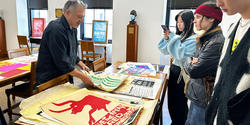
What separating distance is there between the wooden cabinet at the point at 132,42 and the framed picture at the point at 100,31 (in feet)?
3.46

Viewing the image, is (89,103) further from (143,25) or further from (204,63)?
(143,25)

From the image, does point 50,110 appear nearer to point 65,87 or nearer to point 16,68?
point 65,87

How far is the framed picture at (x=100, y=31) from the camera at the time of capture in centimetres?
517

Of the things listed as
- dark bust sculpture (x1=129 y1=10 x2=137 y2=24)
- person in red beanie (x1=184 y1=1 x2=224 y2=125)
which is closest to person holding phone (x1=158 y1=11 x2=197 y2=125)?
person in red beanie (x1=184 y1=1 x2=224 y2=125)

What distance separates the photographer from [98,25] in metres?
5.23

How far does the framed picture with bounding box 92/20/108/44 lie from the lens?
517 centimetres

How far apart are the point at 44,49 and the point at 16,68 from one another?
99 cm

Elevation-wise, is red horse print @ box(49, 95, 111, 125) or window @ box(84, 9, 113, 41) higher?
window @ box(84, 9, 113, 41)

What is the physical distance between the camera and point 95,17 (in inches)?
213

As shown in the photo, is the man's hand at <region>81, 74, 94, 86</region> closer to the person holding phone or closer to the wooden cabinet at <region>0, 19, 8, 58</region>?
the person holding phone

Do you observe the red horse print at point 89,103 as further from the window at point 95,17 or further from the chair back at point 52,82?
the window at point 95,17

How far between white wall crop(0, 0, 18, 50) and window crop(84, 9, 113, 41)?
2483 mm

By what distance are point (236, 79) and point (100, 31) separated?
4.80 metres

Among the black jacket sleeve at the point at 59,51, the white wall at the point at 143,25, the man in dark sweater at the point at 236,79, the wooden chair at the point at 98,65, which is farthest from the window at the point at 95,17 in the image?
the man in dark sweater at the point at 236,79
